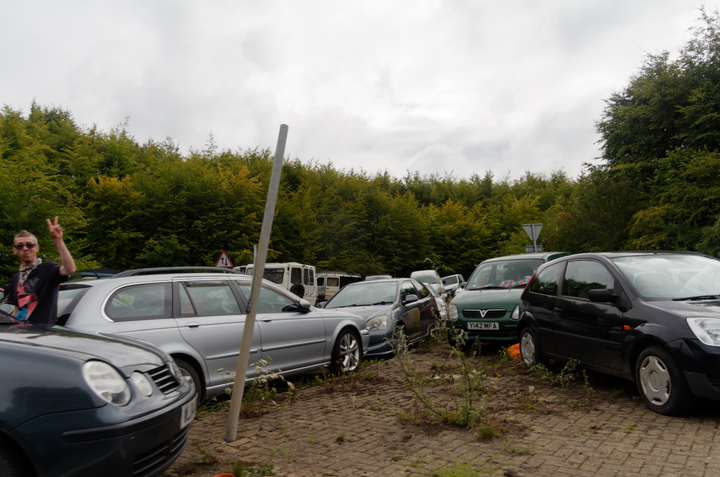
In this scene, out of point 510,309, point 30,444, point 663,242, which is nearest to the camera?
point 30,444

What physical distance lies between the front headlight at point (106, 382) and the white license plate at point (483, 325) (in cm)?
669

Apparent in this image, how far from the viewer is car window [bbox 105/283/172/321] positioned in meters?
5.06

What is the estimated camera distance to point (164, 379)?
332 centimetres

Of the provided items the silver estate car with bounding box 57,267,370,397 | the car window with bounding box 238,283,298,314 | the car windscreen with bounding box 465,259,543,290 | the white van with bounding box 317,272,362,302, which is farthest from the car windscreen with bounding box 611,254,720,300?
the white van with bounding box 317,272,362,302

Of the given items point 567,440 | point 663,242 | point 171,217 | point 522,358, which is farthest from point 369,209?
point 567,440

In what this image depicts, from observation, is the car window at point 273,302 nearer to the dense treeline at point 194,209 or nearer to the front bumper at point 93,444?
the front bumper at point 93,444

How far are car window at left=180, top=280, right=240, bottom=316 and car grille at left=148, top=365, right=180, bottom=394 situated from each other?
2186 millimetres

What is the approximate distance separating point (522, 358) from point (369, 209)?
122 ft

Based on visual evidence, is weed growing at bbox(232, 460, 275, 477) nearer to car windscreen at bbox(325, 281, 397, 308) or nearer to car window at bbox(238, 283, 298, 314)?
car window at bbox(238, 283, 298, 314)

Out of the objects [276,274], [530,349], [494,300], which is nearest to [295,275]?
[276,274]

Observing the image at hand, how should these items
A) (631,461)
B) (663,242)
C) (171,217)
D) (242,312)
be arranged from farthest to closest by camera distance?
(171,217)
(663,242)
(242,312)
(631,461)

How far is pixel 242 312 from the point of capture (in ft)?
20.0

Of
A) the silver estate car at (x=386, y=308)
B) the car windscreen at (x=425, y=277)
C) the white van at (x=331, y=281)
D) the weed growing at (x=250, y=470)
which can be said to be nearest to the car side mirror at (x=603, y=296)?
the silver estate car at (x=386, y=308)

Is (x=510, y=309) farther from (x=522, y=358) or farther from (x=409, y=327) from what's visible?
(x=409, y=327)
